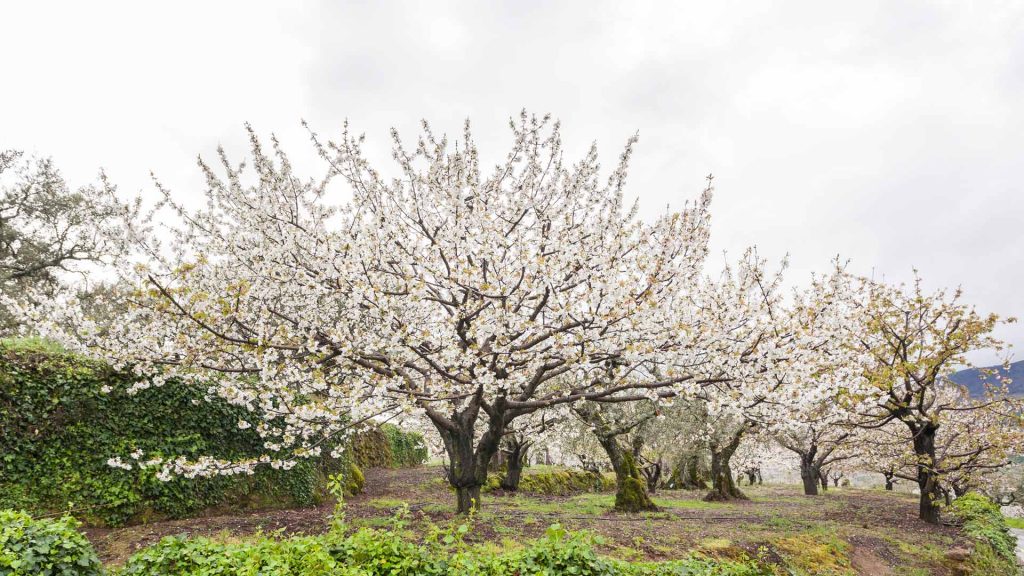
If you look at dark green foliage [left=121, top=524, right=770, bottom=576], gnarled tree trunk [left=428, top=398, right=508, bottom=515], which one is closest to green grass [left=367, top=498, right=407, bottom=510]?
gnarled tree trunk [left=428, top=398, right=508, bottom=515]

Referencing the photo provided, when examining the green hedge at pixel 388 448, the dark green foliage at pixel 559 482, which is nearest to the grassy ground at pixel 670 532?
the dark green foliage at pixel 559 482

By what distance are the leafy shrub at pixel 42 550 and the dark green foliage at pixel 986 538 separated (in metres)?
16.6

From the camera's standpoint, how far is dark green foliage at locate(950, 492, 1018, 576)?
1101cm

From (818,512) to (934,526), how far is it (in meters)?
4.10

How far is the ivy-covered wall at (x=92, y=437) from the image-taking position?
886 cm

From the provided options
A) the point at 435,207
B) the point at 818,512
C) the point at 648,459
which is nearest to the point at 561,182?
the point at 435,207

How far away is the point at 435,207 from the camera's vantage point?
10562mm

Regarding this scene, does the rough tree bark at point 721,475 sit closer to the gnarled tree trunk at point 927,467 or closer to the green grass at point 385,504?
the gnarled tree trunk at point 927,467

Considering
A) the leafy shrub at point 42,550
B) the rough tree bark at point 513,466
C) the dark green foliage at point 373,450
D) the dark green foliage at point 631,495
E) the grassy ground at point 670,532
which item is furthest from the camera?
the dark green foliage at point 373,450

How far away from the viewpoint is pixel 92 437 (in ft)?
31.6

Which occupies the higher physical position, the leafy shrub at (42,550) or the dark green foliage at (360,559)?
the leafy shrub at (42,550)

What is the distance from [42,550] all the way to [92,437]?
6354mm

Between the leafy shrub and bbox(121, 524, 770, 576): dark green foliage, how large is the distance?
47 centimetres

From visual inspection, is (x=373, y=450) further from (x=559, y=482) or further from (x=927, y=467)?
(x=927, y=467)
